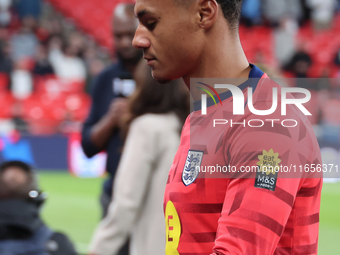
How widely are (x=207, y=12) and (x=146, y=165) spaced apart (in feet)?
3.70

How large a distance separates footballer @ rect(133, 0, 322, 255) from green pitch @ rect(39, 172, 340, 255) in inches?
172

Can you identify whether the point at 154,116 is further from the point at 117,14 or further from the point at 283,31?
the point at 283,31

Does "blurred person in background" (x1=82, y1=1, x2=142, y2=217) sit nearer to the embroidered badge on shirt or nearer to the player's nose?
the player's nose

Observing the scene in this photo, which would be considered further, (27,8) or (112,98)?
(27,8)

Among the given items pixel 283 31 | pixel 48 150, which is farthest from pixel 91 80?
pixel 283 31

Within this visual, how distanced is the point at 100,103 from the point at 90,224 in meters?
4.01

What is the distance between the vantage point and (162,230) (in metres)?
2.10

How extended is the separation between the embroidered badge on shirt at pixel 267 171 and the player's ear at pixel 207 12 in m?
0.34

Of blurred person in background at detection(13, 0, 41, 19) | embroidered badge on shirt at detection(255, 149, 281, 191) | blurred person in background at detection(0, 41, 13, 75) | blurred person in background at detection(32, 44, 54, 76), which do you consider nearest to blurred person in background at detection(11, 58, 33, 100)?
blurred person in background at detection(0, 41, 13, 75)

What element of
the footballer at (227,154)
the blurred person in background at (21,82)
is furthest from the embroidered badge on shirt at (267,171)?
the blurred person in background at (21,82)

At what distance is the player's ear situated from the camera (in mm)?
1059

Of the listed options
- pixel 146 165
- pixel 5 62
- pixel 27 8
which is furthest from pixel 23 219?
pixel 27 8

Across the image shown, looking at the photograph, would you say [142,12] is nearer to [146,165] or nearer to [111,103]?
[146,165]

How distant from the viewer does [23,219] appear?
2641 millimetres
